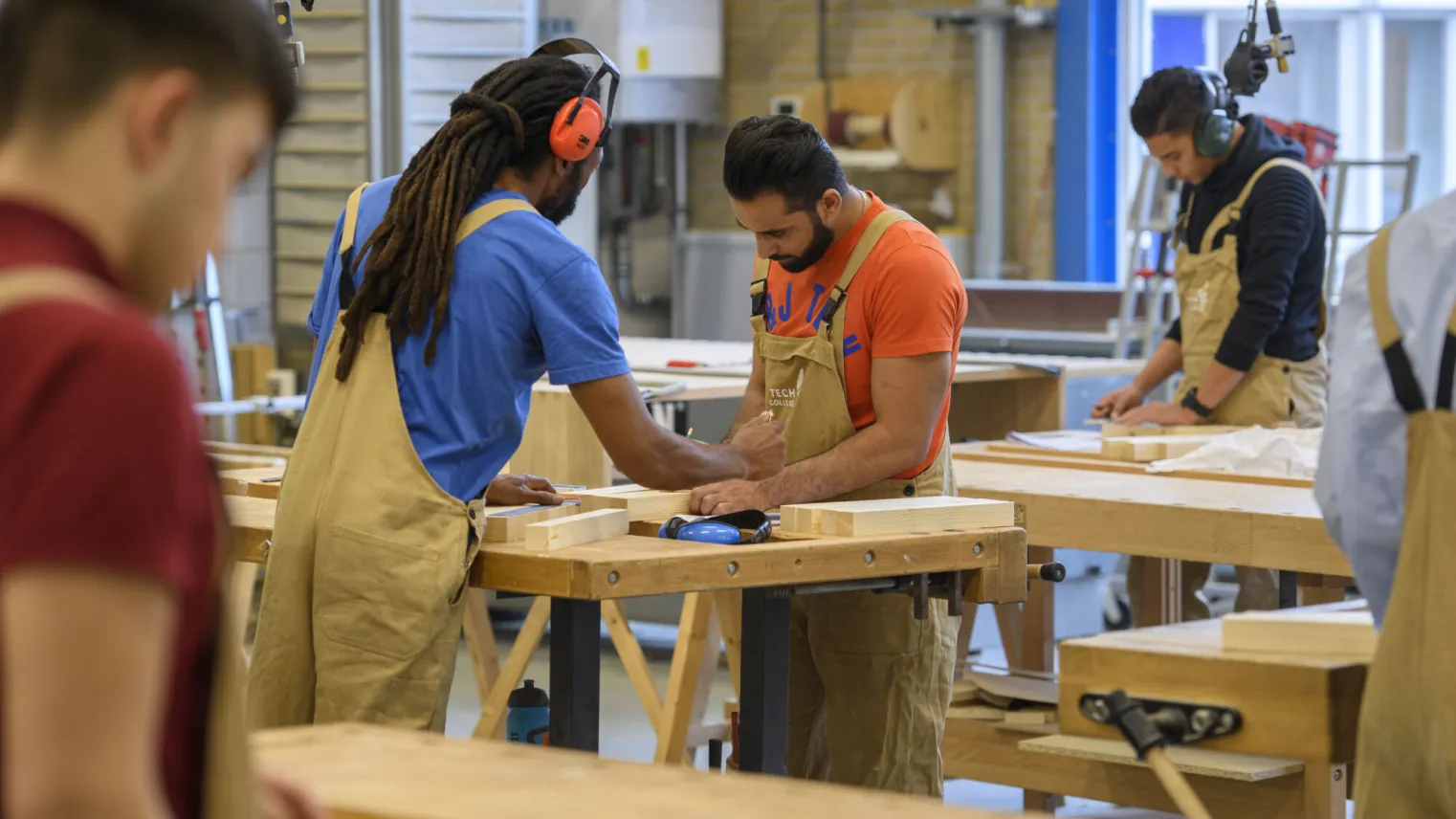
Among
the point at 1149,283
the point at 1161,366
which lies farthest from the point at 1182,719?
the point at 1149,283

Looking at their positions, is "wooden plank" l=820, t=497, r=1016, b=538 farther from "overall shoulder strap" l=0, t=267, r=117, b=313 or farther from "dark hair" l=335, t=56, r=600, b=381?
"overall shoulder strap" l=0, t=267, r=117, b=313

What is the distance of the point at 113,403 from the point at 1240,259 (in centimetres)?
432

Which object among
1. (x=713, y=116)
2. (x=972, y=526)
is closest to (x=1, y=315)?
(x=972, y=526)

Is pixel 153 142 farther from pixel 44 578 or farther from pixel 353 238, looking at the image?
pixel 353 238

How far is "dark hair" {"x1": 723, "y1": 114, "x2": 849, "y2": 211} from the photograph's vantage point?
10.7 ft

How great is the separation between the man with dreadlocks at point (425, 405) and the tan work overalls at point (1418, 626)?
1252 millimetres

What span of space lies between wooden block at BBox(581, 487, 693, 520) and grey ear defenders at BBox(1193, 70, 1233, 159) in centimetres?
217

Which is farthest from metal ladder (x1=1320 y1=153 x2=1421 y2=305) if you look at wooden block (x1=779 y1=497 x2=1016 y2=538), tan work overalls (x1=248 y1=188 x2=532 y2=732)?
tan work overalls (x1=248 y1=188 x2=532 y2=732)

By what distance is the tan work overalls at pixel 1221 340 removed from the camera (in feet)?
16.0

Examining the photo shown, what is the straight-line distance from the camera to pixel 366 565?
9.31 ft

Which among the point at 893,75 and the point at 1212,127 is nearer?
the point at 1212,127

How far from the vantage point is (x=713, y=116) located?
425 inches

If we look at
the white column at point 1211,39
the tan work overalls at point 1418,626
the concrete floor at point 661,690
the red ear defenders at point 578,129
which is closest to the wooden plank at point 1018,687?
the concrete floor at point 661,690

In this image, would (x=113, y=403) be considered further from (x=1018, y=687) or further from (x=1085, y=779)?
(x=1018, y=687)
